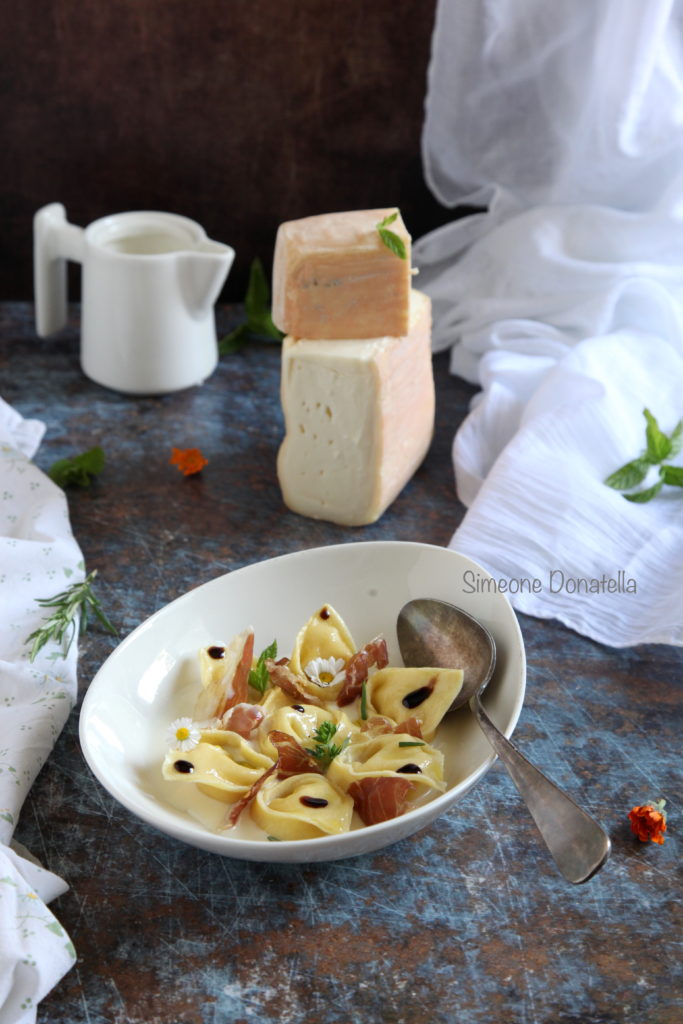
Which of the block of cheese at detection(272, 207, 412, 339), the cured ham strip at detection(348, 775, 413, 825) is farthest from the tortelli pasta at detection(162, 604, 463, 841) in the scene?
the block of cheese at detection(272, 207, 412, 339)

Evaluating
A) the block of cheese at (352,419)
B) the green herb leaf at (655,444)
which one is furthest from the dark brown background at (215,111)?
the green herb leaf at (655,444)

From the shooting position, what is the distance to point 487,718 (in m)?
0.71

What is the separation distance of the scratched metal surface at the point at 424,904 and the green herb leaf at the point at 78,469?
186mm

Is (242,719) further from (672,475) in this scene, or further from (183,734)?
(672,475)

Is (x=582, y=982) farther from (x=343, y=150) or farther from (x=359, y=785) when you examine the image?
(x=343, y=150)

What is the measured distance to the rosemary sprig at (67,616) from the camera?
2.76 ft

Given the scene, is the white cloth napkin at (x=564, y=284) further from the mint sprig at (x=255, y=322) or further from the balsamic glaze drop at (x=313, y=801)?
the balsamic glaze drop at (x=313, y=801)

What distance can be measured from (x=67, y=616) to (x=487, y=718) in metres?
0.34

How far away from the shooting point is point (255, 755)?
0.73 metres

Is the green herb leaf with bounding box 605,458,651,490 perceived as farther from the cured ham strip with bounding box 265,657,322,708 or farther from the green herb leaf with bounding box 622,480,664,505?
the cured ham strip with bounding box 265,657,322,708

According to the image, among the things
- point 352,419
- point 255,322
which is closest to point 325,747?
point 352,419

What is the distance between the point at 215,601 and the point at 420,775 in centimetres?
23

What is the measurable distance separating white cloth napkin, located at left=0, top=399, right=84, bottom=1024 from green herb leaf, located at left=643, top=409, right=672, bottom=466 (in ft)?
1.72

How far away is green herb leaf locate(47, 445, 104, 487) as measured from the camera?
109cm
